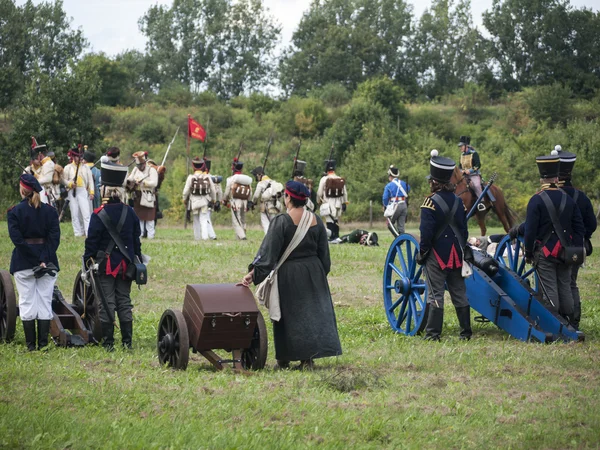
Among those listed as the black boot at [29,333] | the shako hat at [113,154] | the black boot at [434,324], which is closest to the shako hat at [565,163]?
the black boot at [434,324]

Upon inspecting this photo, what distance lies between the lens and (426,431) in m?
5.74

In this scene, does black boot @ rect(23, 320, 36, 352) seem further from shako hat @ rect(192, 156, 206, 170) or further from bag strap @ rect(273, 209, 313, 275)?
shako hat @ rect(192, 156, 206, 170)

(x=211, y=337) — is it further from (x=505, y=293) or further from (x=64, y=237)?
(x=64, y=237)

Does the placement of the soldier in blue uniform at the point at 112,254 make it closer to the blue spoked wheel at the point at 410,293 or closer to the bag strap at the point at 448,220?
the blue spoked wheel at the point at 410,293

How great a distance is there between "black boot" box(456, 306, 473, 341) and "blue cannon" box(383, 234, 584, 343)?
0.22 metres

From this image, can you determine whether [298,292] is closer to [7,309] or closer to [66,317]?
[66,317]

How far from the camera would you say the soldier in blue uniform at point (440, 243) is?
8797 mm

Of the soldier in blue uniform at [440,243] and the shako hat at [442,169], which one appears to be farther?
the shako hat at [442,169]

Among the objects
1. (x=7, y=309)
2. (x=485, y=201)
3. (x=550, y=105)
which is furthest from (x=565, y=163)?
(x=550, y=105)

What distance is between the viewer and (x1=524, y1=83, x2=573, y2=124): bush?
48906 millimetres

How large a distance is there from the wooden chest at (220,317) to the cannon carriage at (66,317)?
167 centimetres

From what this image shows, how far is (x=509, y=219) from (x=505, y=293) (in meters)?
9.63

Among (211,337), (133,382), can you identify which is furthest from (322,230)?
(133,382)

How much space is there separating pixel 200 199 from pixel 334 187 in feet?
10.3
